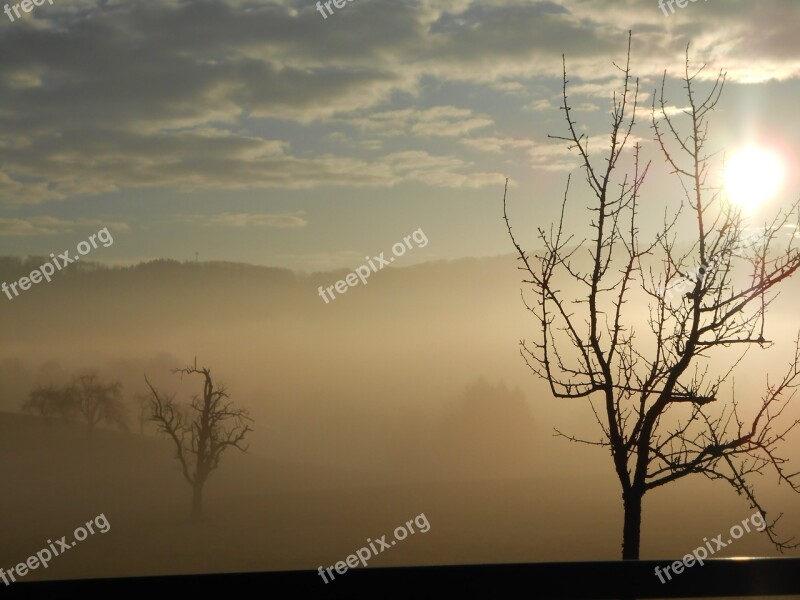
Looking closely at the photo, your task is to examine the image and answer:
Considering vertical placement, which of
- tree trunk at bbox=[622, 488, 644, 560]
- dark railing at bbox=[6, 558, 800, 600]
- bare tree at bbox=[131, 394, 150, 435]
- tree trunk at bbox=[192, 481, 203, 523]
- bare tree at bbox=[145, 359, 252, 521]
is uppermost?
bare tree at bbox=[131, 394, 150, 435]

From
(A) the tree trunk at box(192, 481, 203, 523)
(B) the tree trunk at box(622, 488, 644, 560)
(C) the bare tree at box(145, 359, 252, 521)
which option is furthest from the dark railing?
(A) the tree trunk at box(192, 481, 203, 523)

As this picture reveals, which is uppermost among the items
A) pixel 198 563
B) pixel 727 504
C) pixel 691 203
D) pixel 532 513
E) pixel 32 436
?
pixel 32 436

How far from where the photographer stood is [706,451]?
6.16m

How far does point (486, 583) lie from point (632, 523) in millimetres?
3399

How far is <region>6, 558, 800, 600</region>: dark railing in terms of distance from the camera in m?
2.56

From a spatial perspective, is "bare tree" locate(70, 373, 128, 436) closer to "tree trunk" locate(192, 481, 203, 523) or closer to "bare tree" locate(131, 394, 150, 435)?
"bare tree" locate(131, 394, 150, 435)

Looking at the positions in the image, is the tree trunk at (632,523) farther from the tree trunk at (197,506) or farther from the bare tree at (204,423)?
the tree trunk at (197,506)

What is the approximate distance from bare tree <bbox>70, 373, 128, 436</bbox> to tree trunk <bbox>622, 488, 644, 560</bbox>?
226ft

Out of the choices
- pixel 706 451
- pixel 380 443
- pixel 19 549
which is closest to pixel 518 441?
pixel 380 443

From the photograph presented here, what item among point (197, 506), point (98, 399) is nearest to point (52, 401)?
point (98, 399)

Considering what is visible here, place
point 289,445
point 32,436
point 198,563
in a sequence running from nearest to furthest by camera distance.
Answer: point 198,563 → point 32,436 → point 289,445

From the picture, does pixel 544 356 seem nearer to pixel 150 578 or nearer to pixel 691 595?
pixel 691 595

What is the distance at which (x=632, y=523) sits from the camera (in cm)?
575

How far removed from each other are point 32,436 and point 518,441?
244 feet
